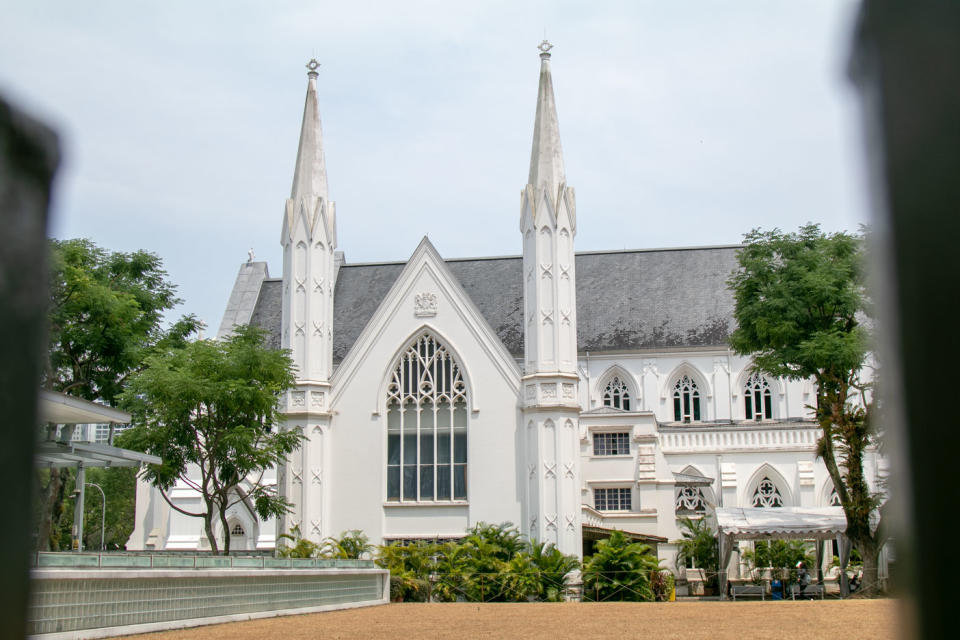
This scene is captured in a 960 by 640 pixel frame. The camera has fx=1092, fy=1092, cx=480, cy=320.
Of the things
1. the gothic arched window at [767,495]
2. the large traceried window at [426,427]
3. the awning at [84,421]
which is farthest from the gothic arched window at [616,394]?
the awning at [84,421]

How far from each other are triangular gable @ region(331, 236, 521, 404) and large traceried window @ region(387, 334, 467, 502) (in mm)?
1471

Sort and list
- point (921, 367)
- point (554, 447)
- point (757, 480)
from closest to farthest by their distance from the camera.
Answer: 1. point (921, 367)
2. point (554, 447)
3. point (757, 480)

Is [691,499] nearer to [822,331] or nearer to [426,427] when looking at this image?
[426,427]

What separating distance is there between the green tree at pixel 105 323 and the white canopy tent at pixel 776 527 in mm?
20879

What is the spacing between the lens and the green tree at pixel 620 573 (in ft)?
115

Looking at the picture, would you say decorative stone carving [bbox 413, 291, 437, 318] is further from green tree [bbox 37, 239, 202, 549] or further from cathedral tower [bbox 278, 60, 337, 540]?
green tree [bbox 37, 239, 202, 549]

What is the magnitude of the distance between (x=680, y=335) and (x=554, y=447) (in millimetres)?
21718

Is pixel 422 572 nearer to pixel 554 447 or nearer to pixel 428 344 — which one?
pixel 554 447

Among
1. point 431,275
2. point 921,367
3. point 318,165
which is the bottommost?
point 921,367

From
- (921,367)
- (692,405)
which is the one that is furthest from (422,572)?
(921,367)

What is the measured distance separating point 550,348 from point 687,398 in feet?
66.4

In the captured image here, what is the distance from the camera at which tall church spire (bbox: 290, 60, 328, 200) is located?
45062 millimetres

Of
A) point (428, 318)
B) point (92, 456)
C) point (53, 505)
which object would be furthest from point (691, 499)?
point (92, 456)

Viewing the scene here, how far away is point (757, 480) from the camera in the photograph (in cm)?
5241
